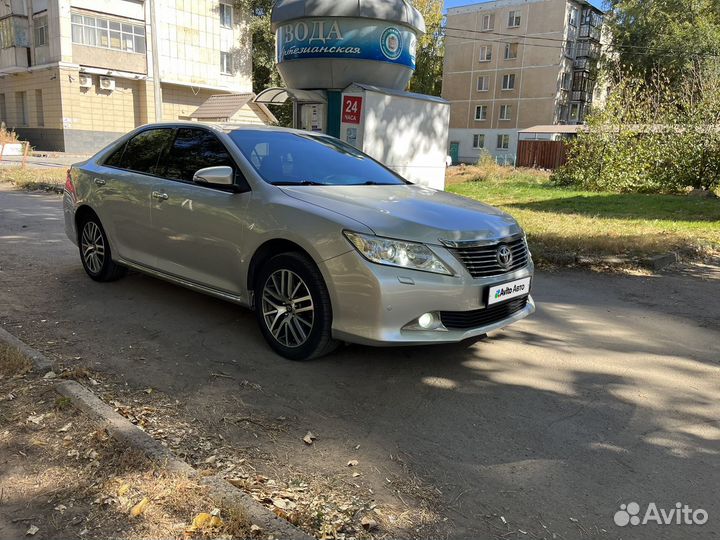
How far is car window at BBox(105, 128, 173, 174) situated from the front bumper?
2393 mm

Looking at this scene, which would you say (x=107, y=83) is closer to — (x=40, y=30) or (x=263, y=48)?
(x=40, y=30)

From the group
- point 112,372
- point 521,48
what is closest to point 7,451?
point 112,372

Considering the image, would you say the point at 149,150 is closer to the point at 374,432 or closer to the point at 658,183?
the point at 374,432

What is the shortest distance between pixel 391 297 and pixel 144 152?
10.3ft

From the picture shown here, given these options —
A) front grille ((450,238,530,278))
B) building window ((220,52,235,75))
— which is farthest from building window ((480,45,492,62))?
front grille ((450,238,530,278))

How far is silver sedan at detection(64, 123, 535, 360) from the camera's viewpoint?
3.67m

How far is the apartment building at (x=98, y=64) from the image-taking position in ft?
107

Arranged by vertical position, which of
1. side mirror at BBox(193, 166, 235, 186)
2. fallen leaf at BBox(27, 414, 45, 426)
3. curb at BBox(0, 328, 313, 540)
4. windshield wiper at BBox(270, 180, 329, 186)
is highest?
side mirror at BBox(193, 166, 235, 186)

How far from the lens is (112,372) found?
3.85m

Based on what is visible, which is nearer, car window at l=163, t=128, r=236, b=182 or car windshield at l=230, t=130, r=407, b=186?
car windshield at l=230, t=130, r=407, b=186

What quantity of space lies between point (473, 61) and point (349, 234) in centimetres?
5268

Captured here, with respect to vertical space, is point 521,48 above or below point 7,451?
above

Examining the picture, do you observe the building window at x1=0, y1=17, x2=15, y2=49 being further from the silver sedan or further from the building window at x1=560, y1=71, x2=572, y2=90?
the building window at x1=560, y1=71, x2=572, y2=90

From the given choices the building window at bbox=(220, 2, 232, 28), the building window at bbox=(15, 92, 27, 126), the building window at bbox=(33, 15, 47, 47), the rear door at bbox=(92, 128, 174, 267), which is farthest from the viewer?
the building window at bbox=(220, 2, 232, 28)
